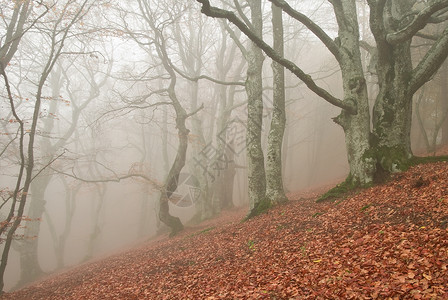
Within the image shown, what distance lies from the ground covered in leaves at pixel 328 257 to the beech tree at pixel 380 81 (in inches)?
26.9

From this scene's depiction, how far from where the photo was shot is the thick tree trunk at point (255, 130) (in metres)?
9.88

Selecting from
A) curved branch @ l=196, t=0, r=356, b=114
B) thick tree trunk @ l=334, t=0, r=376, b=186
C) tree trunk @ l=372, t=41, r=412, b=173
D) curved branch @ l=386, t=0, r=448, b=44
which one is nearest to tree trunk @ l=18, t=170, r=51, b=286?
curved branch @ l=196, t=0, r=356, b=114

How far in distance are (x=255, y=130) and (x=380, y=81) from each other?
14.1ft

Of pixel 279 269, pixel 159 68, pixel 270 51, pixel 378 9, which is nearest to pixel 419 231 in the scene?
pixel 279 269

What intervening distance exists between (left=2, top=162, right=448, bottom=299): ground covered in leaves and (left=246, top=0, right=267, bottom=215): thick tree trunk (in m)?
1.79

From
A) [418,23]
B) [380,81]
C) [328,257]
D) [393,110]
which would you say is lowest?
[328,257]

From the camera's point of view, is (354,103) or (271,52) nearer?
(271,52)

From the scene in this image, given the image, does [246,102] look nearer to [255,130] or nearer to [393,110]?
[255,130]

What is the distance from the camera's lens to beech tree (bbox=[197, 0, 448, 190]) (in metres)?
6.39

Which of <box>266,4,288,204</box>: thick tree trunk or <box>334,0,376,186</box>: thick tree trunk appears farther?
<box>266,4,288,204</box>: thick tree trunk

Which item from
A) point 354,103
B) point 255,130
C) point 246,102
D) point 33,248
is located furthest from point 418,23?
point 33,248

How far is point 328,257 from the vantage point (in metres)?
4.36

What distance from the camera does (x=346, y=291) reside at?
3299 mm

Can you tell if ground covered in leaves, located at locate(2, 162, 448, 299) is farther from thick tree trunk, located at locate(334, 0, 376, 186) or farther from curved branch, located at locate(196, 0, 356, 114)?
curved branch, located at locate(196, 0, 356, 114)
